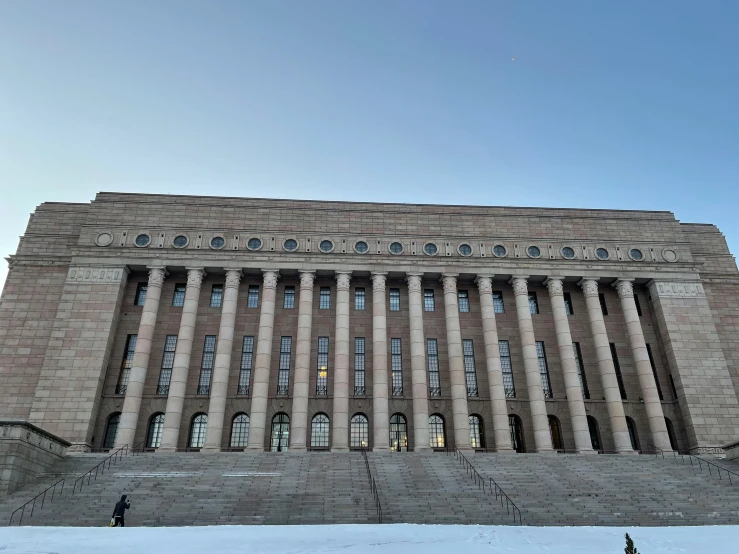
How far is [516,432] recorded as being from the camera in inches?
1591

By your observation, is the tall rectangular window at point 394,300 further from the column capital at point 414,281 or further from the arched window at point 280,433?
the arched window at point 280,433

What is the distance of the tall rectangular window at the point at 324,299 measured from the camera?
141ft

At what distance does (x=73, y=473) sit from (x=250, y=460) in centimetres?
870

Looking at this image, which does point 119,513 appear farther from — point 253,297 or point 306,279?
point 253,297

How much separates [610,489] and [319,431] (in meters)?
19.2

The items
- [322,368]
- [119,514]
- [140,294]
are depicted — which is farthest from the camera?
[140,294]

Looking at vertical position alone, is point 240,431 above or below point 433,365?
below

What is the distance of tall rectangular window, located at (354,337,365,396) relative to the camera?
4009 centimetres

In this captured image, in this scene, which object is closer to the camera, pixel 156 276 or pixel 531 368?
pixel 531 368

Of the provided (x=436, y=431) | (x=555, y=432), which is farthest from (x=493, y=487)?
(x=555, y=432)

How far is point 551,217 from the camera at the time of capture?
4544cm

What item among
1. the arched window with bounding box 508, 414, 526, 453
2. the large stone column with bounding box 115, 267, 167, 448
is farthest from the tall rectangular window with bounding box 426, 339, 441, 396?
the large stone column with bounding box 115, 267, 167, 448

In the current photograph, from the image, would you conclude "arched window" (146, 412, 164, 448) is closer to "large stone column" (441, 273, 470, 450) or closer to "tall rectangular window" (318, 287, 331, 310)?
"tall rectangular window" (318, 287, 331, 310)

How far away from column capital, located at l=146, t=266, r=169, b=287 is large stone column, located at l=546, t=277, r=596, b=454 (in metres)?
28.5
